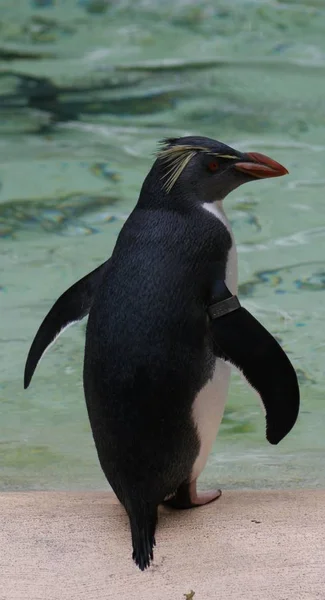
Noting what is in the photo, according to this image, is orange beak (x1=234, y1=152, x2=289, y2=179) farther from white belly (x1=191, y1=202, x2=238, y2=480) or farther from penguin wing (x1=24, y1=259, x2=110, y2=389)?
penguin wing (x1=24, y1=259, x2=110, y2=389)

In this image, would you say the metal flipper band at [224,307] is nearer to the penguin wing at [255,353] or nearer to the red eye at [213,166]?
the penguin wing at [255,353]

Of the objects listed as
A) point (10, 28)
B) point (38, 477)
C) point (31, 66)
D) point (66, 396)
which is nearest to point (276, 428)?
point (38, 477)

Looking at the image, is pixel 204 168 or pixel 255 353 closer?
pixel 255 353

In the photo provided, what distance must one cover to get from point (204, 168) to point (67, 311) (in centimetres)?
51

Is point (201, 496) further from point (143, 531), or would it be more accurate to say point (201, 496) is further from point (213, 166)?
point (213, 166)

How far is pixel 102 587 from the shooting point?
2.45 m

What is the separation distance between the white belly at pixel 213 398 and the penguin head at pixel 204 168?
0.05 meters

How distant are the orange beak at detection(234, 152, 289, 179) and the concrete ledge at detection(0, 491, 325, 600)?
81 cm

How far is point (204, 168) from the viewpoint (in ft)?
8.94

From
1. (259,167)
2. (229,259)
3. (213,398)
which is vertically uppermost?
(259,167)

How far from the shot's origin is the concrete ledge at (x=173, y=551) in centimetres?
243

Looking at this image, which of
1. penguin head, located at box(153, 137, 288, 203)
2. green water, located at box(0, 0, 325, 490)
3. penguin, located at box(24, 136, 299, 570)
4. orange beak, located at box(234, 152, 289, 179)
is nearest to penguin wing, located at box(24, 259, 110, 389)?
penguin, located at box(24, 136, 299, 570)

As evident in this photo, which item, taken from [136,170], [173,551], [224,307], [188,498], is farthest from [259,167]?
[136,170]

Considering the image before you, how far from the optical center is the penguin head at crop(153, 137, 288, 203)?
2.69 metres
